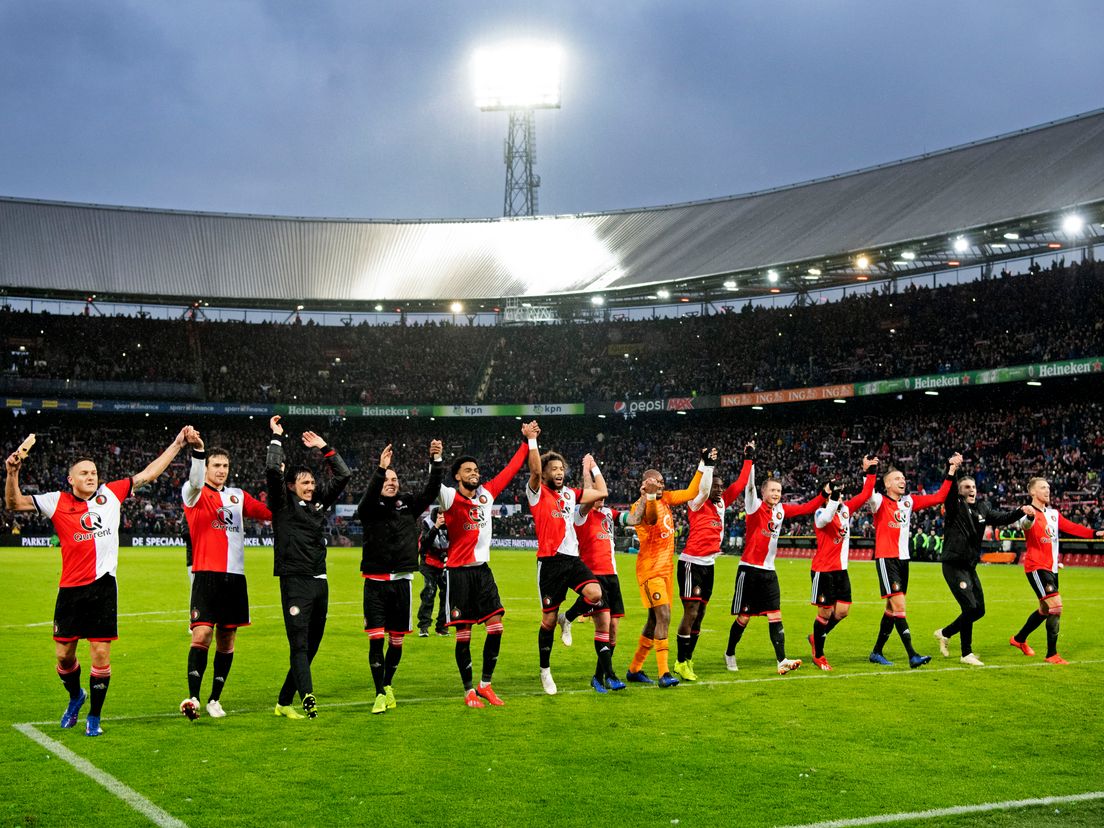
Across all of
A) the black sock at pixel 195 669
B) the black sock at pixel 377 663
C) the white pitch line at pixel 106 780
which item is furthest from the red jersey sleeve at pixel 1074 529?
the white pitch line at pixel 106 780

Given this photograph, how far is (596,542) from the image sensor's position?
12461mm

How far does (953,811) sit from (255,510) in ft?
23.0

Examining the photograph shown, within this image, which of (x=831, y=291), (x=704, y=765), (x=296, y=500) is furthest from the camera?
(x=831, y=291)

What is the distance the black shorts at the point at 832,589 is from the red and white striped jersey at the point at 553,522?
12.4 feet

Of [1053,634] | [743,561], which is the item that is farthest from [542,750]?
[1053,634]

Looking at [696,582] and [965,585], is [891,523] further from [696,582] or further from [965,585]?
[696,582]

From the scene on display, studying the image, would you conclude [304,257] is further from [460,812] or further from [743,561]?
[460,812]

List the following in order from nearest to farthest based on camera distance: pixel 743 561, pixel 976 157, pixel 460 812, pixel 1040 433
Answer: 1. pixel 460 812
2. pixel 743 561
3. pixel 1040 433
4. pixel 976 157

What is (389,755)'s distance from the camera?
8.38m

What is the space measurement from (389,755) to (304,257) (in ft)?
185

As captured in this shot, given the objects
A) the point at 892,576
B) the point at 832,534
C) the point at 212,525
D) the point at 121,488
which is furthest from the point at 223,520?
the point at 892,576

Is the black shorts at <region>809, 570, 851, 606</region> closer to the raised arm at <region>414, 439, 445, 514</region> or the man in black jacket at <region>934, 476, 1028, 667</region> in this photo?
the man in black jacket at <region>934, 476, 1028, 667</region>

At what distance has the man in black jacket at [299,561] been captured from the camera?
388 inches

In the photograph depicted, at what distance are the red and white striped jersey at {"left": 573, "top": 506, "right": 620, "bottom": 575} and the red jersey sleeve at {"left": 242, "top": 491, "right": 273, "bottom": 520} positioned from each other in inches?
140
